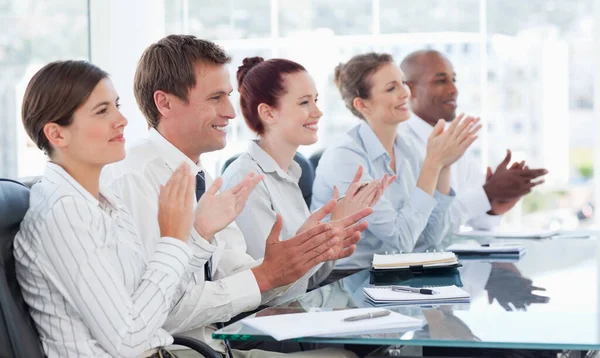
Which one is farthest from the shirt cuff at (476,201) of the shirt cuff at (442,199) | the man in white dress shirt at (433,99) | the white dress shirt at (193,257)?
the white dress shirt at (193,257)

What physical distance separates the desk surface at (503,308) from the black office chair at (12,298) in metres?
0.39

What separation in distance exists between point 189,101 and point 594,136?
334 centimetres

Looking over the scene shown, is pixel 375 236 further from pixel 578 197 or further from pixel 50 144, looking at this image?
pixel 578 197

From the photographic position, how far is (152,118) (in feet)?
8.14

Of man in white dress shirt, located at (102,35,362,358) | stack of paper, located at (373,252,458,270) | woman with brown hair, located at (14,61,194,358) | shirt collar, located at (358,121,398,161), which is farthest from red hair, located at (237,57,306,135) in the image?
woman with brown hair, located at (14,61,194,358)

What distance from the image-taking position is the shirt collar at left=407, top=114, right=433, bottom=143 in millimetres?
4082

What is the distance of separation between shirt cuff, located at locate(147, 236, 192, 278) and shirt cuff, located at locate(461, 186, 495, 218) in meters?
2.19

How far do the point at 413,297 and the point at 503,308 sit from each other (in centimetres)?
21

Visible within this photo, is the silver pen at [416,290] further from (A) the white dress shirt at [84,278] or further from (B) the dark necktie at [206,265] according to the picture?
(A) the white dress shirt at [84,278]

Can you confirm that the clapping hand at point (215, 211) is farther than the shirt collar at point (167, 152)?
No

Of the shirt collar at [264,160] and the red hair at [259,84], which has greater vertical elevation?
the red hair at [259,84]

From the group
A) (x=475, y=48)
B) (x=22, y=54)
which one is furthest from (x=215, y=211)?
(x=475, y=48)

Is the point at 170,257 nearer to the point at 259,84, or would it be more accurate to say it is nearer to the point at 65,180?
the point at 65,180

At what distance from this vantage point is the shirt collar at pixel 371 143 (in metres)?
3.45
